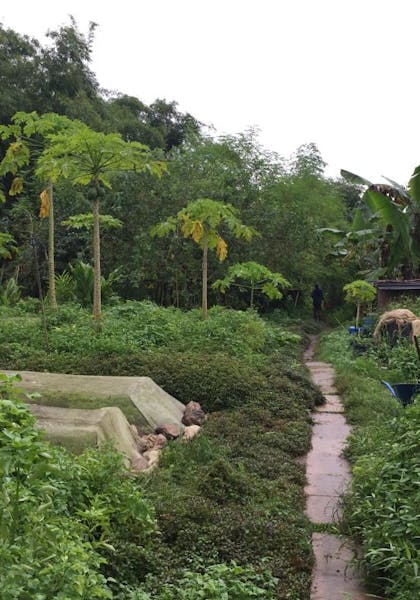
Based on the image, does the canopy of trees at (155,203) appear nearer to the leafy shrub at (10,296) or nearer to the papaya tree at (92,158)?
the leafy shrub at (10,296)

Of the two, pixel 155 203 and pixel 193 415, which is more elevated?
pixel 155 203

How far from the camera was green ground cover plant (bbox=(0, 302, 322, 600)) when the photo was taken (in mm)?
3824

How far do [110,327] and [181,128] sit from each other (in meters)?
22.8

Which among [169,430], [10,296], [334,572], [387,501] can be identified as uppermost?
[10,296]

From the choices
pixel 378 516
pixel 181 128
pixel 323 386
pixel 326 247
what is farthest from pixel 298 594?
pixel 181 128

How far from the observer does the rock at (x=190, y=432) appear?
697cm

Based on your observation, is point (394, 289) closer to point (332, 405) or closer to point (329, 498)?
point (332, 405)

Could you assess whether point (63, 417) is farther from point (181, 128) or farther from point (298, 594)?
point (181, 128)

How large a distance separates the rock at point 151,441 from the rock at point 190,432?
0.81ft

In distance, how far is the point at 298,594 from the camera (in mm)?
3836

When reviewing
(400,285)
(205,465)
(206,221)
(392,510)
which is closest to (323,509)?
(205,465)

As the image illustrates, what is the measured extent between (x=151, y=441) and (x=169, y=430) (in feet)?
1.21

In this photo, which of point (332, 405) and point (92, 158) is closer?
point (332, 405)

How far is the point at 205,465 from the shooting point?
235 inches
